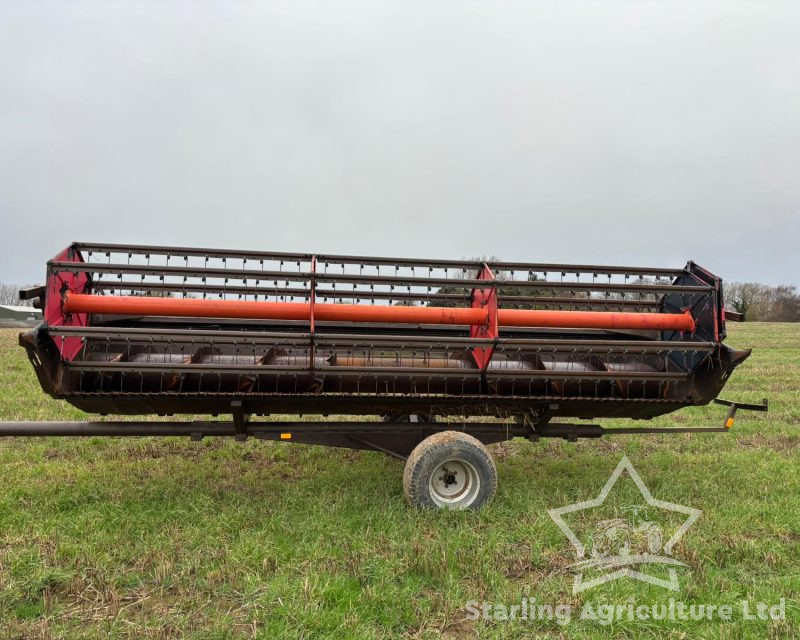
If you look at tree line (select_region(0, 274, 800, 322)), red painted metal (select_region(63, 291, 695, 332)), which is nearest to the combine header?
red painted metal (select_region(63, 291, 695, 332))

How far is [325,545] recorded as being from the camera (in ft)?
11.8

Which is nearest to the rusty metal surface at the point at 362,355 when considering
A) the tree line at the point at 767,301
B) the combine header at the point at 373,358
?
the combine header at the point at 373,358

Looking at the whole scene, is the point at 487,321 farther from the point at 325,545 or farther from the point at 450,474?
the point at 325,545

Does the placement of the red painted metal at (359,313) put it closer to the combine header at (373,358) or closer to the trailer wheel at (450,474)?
the combine header at (373,358)

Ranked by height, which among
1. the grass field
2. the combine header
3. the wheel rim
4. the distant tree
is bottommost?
the grass field

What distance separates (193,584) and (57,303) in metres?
2.40

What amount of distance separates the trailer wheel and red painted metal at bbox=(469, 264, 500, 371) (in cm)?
67

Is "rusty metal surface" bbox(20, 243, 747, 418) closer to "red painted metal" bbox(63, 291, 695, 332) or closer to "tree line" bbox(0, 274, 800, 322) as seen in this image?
"red painted metal" bbox(63, 291, 695, 332)

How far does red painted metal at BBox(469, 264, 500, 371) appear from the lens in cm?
424

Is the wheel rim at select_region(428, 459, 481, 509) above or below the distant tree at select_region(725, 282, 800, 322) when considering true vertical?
below

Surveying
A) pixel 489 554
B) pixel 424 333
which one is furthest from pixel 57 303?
pixel 489 554

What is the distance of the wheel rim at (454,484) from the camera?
4.25 metres

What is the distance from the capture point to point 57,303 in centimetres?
393

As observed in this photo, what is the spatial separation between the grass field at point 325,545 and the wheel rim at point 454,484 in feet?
0.52
